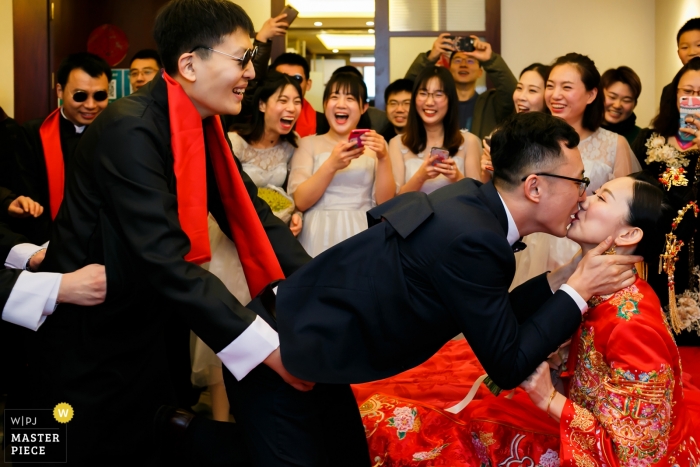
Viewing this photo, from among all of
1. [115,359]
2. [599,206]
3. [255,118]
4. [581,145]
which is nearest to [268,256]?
[115,359]

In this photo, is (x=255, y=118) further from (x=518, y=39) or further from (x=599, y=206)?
(x=518, y=39)

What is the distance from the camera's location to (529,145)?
164 cm

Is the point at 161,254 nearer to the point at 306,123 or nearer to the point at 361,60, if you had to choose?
the point at 306,123

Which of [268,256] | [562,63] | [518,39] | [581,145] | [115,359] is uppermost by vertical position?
Result: [518,39]

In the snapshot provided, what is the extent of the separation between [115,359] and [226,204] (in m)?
0.51

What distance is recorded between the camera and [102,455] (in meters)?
1.86

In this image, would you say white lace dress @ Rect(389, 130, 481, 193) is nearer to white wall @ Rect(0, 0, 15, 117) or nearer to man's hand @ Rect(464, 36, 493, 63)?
man's hand @ Rect(464, 36, 493, 63)

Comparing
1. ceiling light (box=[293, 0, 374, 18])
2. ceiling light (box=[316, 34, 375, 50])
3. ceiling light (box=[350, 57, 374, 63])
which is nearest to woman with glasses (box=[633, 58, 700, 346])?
ceiling light (box=[293, 0, 374, 18])

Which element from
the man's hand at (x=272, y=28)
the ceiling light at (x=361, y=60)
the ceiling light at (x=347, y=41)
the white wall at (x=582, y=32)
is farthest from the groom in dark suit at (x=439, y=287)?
the ceiling light at (x=361, y=60)

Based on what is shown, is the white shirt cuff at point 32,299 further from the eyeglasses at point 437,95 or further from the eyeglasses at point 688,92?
the eyeglasses at point 688,92

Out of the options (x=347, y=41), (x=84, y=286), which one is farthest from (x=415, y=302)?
(x=347, y=41)

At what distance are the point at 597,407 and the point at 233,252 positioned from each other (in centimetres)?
175

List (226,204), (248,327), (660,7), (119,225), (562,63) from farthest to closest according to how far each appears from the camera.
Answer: (660,7), (562,63), (226,204), (119,225), (248,327)

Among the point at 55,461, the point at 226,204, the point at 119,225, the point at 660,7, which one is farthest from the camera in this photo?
the point at 660,7
